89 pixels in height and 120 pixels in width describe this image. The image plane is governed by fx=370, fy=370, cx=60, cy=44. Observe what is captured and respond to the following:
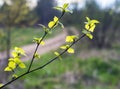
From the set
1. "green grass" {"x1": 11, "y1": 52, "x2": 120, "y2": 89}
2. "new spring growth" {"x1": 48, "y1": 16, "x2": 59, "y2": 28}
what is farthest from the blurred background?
"new spring growth" {"x1": 48, "y1": 16, "x2": 59, "y2": 28}

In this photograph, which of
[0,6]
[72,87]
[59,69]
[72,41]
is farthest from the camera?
[0,6]

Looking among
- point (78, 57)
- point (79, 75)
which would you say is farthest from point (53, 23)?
point (78, 57)

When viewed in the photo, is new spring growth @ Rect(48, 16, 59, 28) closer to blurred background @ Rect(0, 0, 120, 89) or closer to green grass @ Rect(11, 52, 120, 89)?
blurred background @ Rect(0, 0, 120, 89)

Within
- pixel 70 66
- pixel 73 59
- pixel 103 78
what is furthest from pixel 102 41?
pixel 103 78

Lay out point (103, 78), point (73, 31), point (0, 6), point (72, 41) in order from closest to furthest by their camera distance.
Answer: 1. point (72, 41)
2. point (103, 78)
3. point (0, 6)
4. point (73, 31)

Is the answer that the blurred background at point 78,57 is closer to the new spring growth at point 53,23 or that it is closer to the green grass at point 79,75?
the green grass at point 79,75

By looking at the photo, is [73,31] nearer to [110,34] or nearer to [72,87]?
[110,34]

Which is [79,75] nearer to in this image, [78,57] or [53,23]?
[78,57]

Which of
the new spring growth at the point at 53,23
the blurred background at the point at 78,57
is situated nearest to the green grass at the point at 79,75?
the blurred background at the point at 78,57
